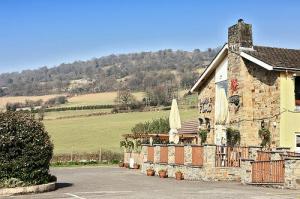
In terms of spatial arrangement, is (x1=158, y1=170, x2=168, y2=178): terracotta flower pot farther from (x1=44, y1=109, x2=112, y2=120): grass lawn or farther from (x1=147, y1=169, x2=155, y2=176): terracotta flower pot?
(x1=44, y1=109, x2=112, y2=120): grass lawn

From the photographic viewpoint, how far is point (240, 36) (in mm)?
27500

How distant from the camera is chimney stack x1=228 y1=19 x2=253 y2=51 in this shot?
27516 millimetres

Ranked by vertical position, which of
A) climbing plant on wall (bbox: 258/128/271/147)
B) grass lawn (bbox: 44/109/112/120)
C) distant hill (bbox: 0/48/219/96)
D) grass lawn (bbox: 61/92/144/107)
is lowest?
climbing plant on wall (bbox: 258/128/271/147)

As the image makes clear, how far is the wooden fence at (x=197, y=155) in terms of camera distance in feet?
78.8

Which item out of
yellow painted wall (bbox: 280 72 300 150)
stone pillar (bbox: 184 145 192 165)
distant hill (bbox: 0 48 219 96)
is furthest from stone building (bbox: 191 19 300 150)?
distant hill (bbox: 0 48 219 96)

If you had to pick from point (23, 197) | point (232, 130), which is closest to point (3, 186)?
point (23, 197)

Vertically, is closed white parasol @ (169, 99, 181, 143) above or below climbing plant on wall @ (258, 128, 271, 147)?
above

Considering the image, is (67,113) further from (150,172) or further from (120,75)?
(120,75)

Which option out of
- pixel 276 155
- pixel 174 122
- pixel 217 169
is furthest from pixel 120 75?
pixel 276 155

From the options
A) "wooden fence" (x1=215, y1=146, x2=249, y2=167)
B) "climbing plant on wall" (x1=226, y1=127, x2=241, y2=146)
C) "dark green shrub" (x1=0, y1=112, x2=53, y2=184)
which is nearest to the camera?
"dark green shrub" (x1=0, y1=112, x2=53, y2=184)

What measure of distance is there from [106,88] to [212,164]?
83211mm

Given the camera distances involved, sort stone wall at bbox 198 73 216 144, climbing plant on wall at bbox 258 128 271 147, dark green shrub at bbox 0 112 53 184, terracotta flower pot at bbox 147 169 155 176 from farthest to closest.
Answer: stone wall at bbox 198 73 216 144 < terracotta flower pot at bbox 147 169 155 176 < climbing plant on wall at bbox 258 128 271 147 < dark green shrub at bbox 0 112 53 184

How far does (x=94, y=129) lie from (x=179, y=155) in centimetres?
3932

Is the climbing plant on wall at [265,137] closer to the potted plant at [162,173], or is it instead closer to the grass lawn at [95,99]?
the potted plant at [162,173]
